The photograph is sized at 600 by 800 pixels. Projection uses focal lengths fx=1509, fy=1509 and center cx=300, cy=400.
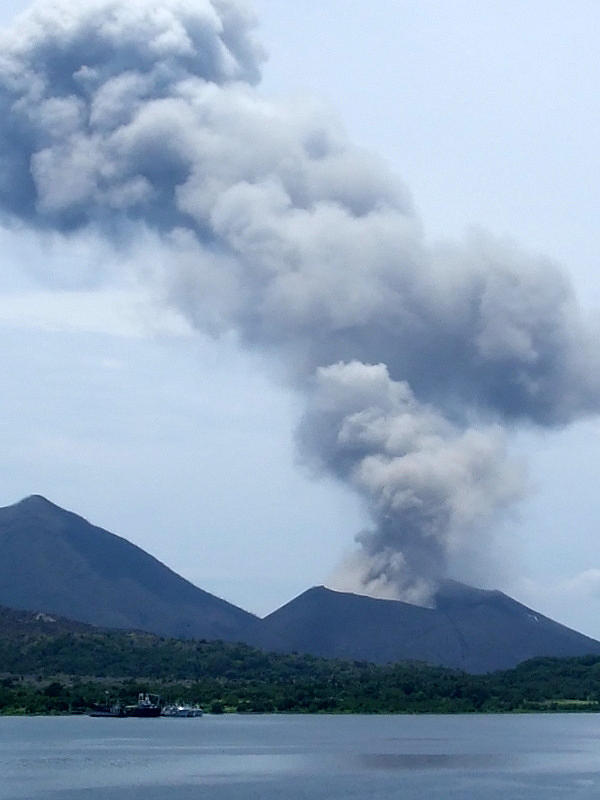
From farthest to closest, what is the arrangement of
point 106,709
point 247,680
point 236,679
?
point 236,679, point 247,680, point 106,709

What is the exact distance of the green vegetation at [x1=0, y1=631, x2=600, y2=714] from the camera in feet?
381

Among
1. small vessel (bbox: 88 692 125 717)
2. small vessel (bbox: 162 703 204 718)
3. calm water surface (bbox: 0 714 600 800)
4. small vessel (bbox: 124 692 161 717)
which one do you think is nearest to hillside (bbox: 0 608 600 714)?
small vessel (bbox: 88 692 125 717)

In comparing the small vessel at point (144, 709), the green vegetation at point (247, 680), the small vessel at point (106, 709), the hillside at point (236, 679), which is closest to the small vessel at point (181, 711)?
the small vessel at point (144, 709)

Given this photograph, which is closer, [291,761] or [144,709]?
[291,761]

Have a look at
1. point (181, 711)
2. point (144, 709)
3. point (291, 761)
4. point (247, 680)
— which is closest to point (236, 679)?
point (247, 680)

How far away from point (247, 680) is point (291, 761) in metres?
69.8

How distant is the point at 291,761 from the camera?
6706 cm

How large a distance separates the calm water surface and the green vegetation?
25.3 feet

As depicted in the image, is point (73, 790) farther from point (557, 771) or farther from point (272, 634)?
point (272, 634)

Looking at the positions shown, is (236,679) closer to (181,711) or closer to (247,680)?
(247,680)

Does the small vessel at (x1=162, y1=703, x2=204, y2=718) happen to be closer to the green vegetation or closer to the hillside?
the hillside

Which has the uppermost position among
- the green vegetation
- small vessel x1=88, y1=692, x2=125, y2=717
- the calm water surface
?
the green vegetation

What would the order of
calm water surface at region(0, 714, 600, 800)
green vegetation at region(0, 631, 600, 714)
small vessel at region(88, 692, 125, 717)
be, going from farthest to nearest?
green vegetation at region(0, 631, 600, 714) < small vessel at region(88, 692, 125, 717) < calm water surface at region(0, 714, 600, 800)

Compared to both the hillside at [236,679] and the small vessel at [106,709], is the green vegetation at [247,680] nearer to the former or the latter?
the hillside at [236,679]
